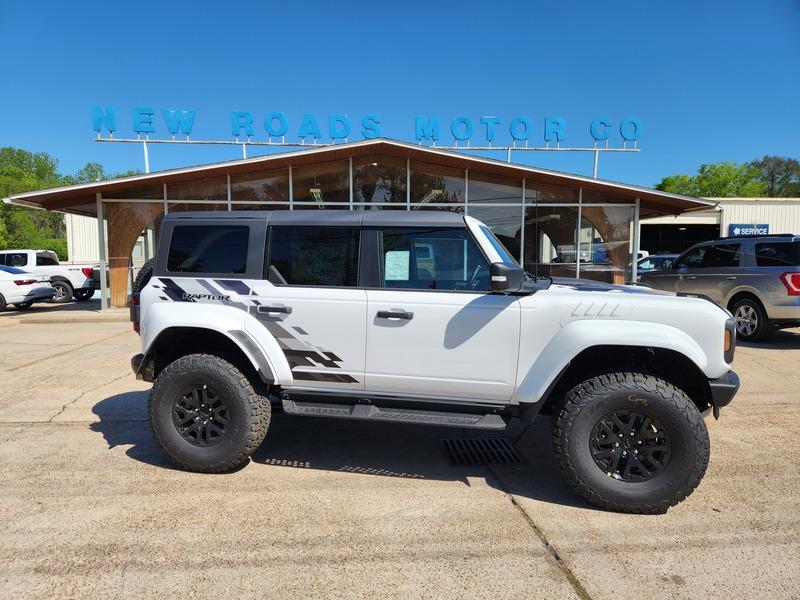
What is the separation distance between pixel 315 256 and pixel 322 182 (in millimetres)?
11499

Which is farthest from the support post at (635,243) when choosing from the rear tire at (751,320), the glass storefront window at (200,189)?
the glass storefront window at (200,189)

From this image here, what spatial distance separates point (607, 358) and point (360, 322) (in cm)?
178

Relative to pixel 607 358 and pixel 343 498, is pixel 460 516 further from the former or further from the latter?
pixel 607 358

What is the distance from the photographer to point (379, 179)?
14789 millimetres

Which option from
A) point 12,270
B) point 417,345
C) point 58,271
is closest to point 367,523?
point 417,345

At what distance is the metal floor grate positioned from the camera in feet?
13.6

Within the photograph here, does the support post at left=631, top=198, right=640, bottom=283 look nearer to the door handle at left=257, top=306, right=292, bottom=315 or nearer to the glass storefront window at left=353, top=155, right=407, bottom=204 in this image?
the glass storefront window at left=353, top=155, right=407, bottom=204

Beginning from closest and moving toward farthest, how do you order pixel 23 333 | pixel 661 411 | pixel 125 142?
pixel 661 411 < pixel 23 333 < pixel 125 142

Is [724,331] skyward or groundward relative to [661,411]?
skyward

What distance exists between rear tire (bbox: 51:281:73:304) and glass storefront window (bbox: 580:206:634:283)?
17.0m

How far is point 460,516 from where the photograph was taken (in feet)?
10.6

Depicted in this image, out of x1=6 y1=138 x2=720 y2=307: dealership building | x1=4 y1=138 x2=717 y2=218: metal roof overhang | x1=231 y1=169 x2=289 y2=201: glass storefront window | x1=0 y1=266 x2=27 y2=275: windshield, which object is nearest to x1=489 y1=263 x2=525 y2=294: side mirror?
x1=4 y1=138 x2=717 y2=218: metal roof overhang

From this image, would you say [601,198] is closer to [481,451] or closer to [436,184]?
[436,184]

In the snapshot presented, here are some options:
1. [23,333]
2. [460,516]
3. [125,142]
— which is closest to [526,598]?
[460,516]
